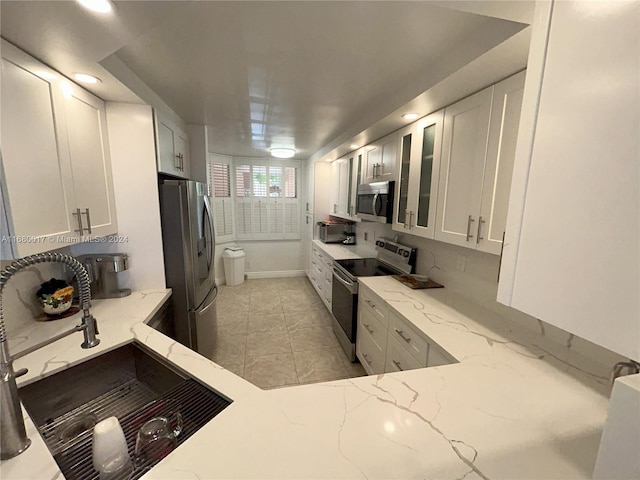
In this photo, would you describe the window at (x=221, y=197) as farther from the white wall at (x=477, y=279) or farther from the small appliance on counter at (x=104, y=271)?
the white wall at (x=477, y=279)

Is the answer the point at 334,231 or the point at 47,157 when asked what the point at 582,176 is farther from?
the point at 334,231

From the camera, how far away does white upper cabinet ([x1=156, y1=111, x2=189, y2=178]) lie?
1.94 metres

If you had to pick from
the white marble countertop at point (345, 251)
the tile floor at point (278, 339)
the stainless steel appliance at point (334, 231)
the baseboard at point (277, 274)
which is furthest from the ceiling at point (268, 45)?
the baseboard at point (277, 274)

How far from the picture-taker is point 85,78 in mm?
1381

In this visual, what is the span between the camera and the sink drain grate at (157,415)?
823 mm

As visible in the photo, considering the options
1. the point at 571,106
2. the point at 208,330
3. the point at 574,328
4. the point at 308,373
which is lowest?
the point at 308,373

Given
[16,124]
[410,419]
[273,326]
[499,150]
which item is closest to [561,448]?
[410,419]

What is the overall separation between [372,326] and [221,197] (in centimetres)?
359

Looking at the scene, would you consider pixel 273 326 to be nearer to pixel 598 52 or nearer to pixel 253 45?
pixel 253 45

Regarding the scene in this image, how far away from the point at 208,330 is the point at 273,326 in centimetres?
109

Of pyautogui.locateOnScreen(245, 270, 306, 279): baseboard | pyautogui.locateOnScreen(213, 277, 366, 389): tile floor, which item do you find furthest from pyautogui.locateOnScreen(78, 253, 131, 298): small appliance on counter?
pyautogui.locateOnScreen(245, 270, 306, 279): baseboard

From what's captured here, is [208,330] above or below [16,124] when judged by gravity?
below

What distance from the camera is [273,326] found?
131 inches

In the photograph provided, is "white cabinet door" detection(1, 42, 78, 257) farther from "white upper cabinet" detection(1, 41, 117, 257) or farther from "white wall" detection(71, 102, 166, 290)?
"white wall" detection(71, 102, 166, 290)
